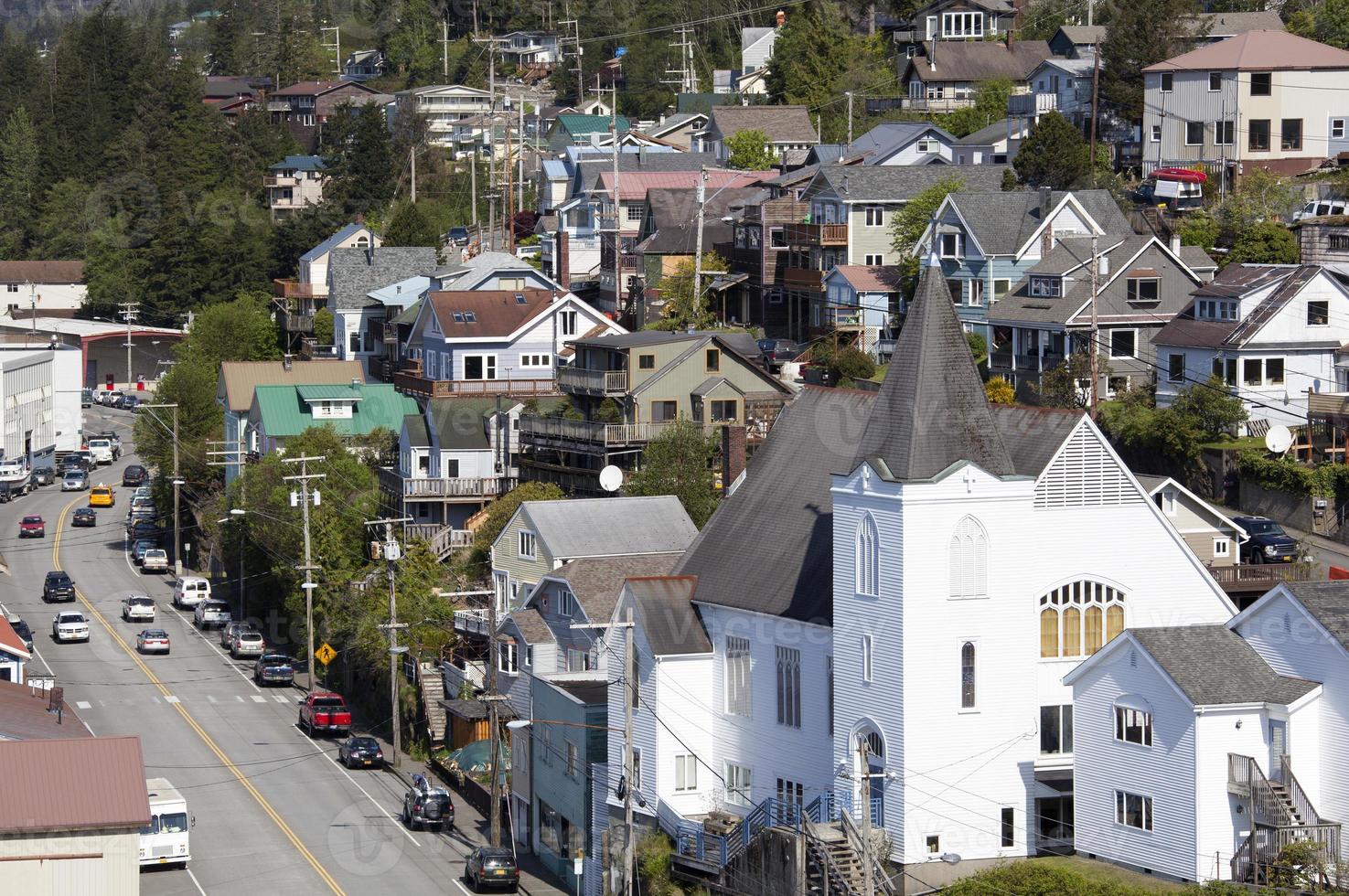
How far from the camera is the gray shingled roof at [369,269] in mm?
125312

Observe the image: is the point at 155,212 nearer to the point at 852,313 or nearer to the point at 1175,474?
the point at 852,313

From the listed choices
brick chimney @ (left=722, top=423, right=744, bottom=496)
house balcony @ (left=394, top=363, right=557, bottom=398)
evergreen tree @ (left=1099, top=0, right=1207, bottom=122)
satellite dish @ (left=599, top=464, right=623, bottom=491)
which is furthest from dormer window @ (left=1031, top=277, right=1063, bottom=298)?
evergreen tree @ (left=1099, top=0, right=1207, bottom=122)

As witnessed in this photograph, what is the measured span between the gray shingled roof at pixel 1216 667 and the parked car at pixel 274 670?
144ft

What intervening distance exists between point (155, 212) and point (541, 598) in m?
101

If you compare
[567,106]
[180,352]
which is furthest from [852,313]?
[567,106]

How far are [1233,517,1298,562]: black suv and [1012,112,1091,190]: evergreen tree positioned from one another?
3420 cm

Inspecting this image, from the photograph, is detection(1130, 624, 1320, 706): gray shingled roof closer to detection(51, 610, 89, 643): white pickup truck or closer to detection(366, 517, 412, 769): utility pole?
detection(366, 517, 412, 769): utility pole

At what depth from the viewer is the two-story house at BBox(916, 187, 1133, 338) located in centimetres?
8481

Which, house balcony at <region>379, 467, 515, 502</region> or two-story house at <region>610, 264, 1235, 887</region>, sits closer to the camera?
two-story house at <region>610, 264, 1235, 887</region>

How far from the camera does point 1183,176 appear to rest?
9225cm

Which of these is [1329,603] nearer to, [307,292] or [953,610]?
[953,610]

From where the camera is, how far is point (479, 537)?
268 ft

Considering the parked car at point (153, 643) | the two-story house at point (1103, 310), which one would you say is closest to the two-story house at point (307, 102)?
the parked car at point (153, 643)

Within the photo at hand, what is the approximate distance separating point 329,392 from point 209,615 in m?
14.8
